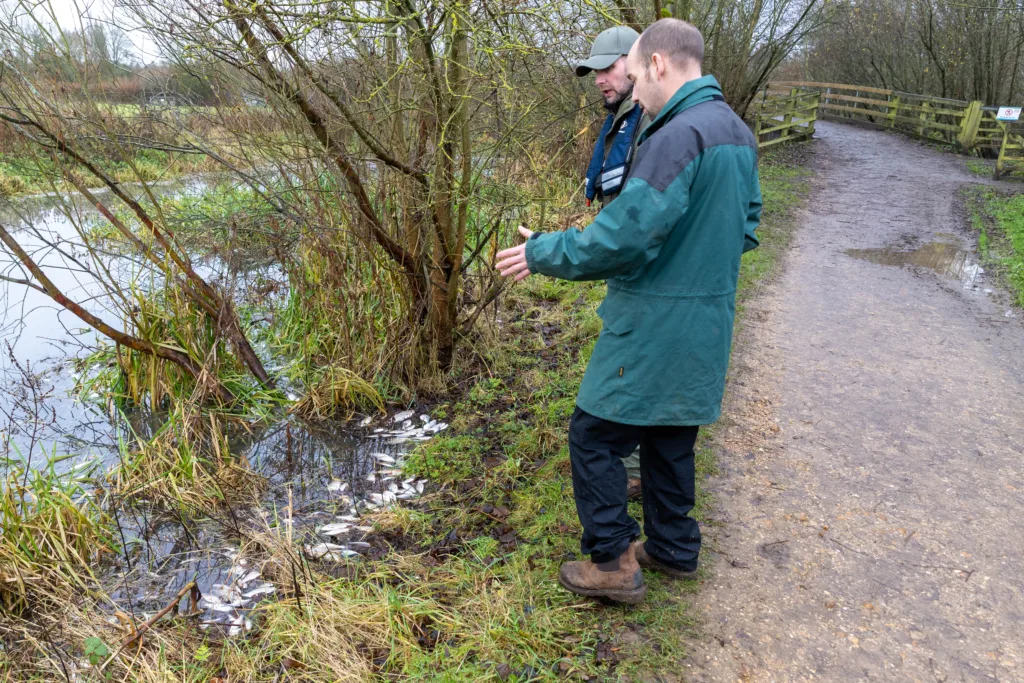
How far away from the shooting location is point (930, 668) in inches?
106

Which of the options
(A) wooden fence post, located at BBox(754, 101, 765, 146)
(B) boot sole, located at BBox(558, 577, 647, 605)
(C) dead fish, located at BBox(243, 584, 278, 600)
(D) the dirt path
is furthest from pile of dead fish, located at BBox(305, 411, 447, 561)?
(A) wooden fence post, located at BBox(754, 101, 765, 146)

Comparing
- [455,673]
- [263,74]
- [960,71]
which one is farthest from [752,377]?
[960,71]

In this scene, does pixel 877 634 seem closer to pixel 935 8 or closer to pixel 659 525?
pixel 659 525

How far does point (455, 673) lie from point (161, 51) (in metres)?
4.20

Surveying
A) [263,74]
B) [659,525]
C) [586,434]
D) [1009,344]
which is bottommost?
[1009,344]

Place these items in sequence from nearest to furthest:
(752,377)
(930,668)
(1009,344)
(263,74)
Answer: (930,668) < (263,74) < (752,377) < (1009,344)

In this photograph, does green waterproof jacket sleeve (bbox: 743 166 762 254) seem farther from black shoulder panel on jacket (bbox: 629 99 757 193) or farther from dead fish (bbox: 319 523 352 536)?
dead fish (bbox: 319 523 352 536)

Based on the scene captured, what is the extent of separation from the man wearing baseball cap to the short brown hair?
573 millimetres

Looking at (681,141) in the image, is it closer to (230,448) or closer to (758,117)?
(230,448)

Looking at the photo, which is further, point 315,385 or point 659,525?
point 315,385

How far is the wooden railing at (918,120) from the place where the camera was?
15.1m

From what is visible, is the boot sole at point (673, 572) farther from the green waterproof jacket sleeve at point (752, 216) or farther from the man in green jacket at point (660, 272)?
the green waterproof jacket sleeve at point (752, 216)

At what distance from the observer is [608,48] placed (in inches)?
135

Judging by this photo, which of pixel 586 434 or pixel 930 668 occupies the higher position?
pixel 586 434
